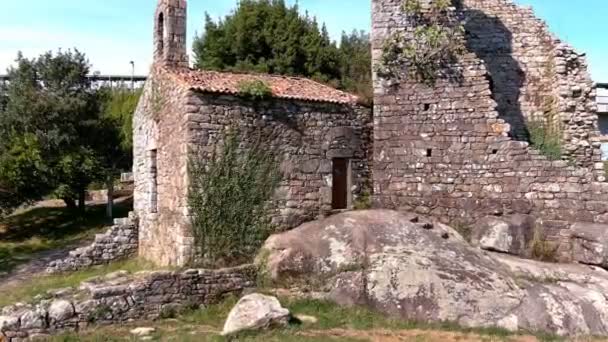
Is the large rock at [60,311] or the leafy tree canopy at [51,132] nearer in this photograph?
the large rock at [60,311]

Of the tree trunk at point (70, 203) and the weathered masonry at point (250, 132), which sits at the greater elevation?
the weathered masonry at point (250, 132)

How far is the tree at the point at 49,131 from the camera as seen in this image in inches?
1000

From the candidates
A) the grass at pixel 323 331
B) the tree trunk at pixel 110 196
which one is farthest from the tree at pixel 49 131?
the grass at pixel 323 331

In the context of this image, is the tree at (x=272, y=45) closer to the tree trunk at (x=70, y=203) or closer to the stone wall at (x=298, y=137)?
the tree trunk at (x=70, y=203)

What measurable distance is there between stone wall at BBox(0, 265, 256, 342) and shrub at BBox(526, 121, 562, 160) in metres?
8.53

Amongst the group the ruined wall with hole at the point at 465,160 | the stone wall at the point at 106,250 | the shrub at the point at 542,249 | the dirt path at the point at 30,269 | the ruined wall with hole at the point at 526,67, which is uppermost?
the ruined wall with hole at the point at 526,67

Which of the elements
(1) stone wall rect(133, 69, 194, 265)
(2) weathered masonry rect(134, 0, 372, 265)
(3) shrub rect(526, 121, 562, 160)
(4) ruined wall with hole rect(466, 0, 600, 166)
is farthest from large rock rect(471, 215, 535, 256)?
(1) stone wall rect(133, 69, 194, 265)

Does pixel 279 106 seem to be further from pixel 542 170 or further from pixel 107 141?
pixel 107 141

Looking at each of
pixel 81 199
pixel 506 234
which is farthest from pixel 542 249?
pixel 81 199

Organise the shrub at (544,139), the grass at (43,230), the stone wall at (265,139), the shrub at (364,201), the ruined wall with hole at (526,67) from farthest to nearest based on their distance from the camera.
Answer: the grass at (43,230) < the ruined wall with hole at (526,67) < the shrub at (544,139) < the shrub at (364,201) < the stone wall at (265,139)

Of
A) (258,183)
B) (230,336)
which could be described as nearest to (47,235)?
(258,183)

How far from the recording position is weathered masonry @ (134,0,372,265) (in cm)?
1320

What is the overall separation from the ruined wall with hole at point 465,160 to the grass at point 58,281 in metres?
6.97

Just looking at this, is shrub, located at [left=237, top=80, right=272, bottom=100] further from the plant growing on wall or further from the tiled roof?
the plant growing on wall
